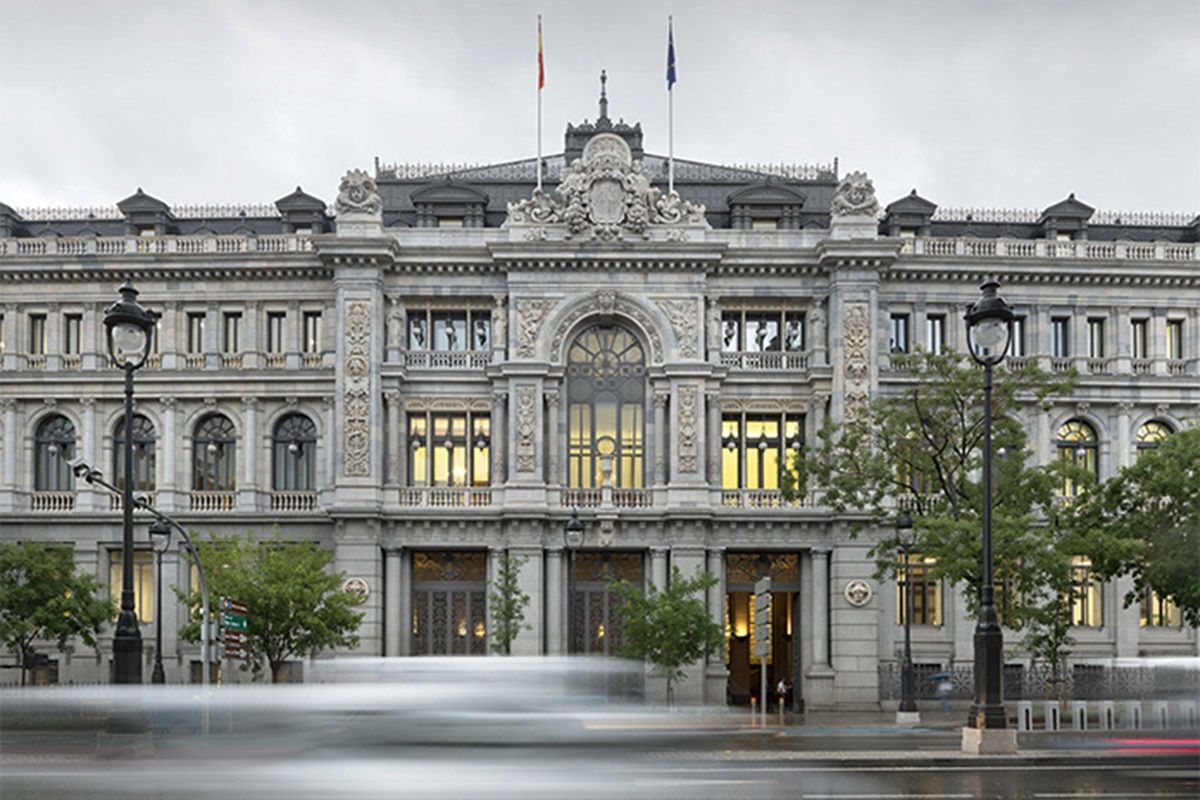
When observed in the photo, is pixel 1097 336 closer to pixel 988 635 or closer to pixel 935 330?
pixel 935 330

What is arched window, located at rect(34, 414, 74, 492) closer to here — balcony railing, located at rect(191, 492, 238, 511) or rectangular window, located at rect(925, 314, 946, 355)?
balcony railing, located at rect(191, 492, 238, 511)

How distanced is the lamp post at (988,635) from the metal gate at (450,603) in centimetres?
2737

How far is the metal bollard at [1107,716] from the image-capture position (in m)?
37.3

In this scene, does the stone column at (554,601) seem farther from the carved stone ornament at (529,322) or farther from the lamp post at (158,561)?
the lamp post at (158,561)

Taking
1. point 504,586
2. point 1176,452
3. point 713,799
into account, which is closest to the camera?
point 713,799

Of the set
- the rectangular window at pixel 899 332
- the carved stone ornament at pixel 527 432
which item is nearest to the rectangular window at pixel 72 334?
the carved stone ornament at pixel 527 432

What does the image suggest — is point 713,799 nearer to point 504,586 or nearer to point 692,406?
point 504,586

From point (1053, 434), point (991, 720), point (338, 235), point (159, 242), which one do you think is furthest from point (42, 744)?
point (1053, 434)

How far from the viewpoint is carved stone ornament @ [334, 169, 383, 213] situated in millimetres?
51219

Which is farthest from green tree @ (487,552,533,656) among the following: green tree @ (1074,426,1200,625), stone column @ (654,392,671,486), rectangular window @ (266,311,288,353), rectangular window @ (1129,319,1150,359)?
rectangular window @ (1129,319,1150,359)

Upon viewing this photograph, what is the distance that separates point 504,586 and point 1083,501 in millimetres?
19532

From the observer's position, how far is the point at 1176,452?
136 ft

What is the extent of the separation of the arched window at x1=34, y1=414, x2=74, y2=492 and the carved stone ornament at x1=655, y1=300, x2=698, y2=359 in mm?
23625

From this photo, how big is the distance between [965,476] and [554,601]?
645 inches
